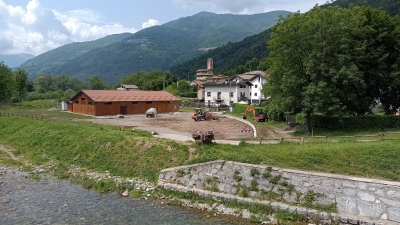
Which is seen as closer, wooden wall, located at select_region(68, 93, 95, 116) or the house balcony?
wooden wall, located at select_region(68, 93, 95, 116)

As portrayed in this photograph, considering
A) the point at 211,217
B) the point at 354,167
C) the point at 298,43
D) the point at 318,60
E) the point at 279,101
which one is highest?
the point at 298,43

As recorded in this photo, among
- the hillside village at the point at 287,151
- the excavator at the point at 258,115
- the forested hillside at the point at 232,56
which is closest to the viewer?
the hillside village at the point at 287,151

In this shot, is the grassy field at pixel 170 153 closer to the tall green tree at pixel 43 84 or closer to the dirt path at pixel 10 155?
the dirt path at pixel 10 155

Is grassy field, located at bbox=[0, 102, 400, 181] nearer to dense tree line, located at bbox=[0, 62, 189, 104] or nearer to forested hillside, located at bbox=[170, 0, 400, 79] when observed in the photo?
dense tree line, located at bbox=[0, 62, 189, 104]

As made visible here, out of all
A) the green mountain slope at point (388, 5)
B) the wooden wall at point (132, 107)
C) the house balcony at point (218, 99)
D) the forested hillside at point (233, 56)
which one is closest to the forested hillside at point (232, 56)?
the forested hillside at point (233, 56)

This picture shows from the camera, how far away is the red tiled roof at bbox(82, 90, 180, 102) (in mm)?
44594

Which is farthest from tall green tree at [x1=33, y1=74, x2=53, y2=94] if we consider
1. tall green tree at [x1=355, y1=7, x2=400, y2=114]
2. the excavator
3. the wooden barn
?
tall green tree at [x1=355, y1=7, x2=400, y2=114]

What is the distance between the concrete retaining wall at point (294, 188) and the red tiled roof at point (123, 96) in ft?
109

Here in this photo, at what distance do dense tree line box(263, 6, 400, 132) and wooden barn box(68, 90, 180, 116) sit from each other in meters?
27.4

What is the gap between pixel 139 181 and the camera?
15.3 metres

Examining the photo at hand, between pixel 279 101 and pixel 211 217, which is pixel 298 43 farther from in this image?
pixel 211 217

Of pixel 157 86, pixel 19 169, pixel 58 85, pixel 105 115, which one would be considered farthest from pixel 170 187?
pixel 58 85

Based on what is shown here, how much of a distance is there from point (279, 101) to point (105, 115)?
2965 centimetres

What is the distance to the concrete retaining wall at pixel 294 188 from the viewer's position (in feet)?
35.1
